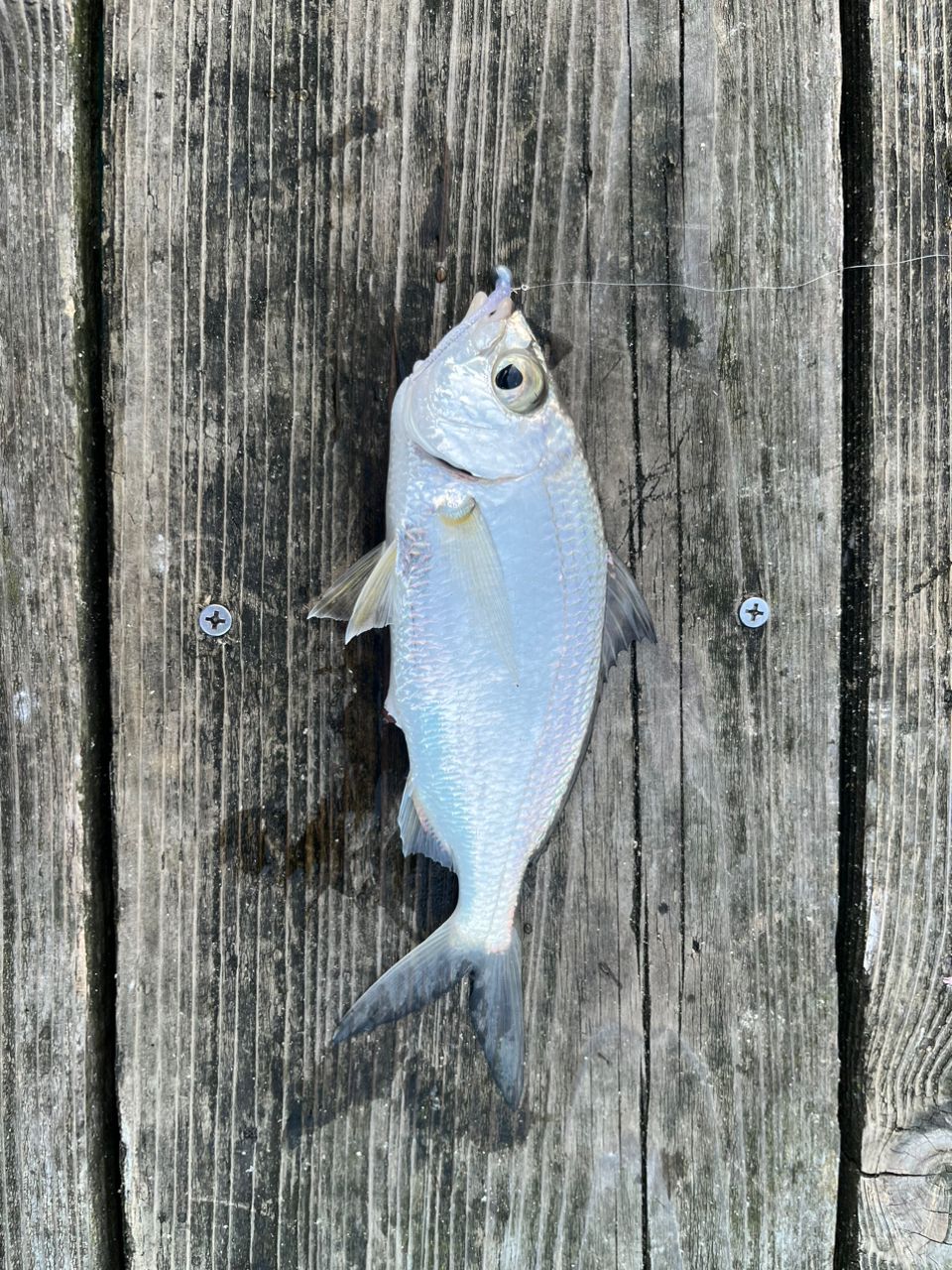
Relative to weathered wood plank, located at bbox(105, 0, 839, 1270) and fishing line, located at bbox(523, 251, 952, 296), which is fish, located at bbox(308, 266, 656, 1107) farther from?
fishing line, located at bbox(523, 251, 952, 296)

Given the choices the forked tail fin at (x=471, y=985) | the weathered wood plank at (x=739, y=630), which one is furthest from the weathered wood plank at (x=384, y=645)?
the forked tail fin at (x=471, y=985)

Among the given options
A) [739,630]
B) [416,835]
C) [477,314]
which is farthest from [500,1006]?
[477,314]

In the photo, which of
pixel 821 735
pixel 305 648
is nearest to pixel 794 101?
pixel 821 735

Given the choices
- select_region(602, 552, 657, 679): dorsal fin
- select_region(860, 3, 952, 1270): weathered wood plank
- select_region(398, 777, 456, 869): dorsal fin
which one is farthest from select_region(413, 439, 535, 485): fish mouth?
select_region(860, 3, 952, 1270): weathered wood plank

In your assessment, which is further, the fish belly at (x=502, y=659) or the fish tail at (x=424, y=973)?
the fish tail at (x=424, y=973)

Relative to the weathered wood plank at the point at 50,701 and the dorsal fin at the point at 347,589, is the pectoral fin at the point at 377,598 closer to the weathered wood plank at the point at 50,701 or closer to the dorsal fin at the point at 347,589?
the dorsal fin at the point at 347,589

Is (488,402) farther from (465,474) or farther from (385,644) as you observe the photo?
(385,644)

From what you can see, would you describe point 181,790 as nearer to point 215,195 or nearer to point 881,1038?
point 215,195
